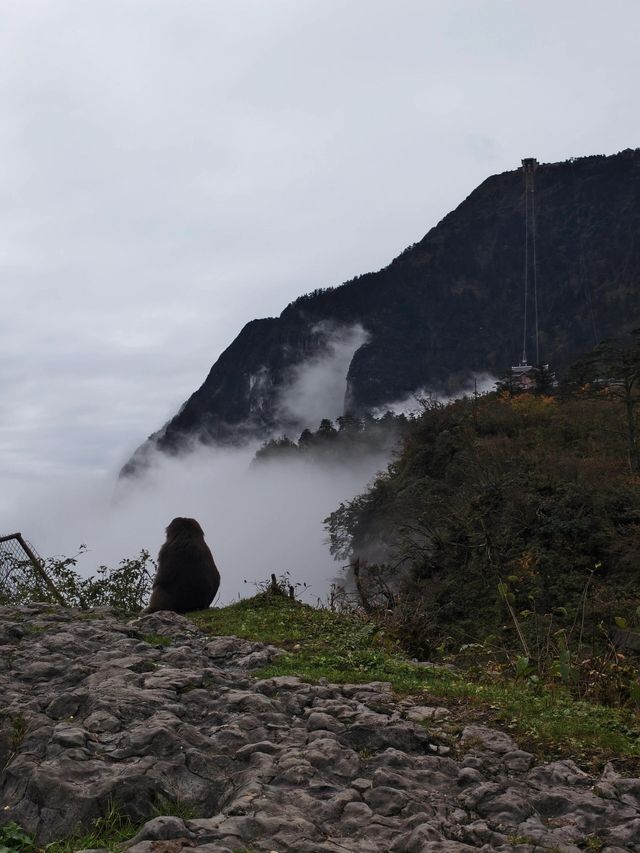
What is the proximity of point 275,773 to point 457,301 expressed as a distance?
139 m

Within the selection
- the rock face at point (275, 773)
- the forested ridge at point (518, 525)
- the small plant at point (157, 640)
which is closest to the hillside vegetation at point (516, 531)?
the forested ridge at point (518, 525)

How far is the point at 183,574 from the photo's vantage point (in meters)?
14.5

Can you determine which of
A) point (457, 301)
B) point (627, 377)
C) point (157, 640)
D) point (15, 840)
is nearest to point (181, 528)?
point (157, 640)

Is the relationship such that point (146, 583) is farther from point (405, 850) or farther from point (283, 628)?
point (405, 850)

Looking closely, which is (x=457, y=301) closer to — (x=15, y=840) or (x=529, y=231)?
(x=529, y=231)

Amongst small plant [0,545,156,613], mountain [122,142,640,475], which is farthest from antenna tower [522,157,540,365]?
small plant [0,545,156,613]

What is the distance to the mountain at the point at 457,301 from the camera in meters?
126

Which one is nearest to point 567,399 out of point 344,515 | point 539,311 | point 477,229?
point 344,515

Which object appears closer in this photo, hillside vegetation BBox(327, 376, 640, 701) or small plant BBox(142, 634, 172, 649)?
small plant BBox(142, 634, 172, 649)

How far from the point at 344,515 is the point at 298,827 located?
116 ft

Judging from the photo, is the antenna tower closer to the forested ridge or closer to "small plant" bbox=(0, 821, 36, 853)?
the forested ridge

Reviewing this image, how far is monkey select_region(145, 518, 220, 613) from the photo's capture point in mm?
14367

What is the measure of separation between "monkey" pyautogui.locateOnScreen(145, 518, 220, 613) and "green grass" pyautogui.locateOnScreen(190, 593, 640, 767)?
2137 mm

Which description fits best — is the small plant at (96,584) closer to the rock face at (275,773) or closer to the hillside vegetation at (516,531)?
the hillside vegetation at (516,531)
